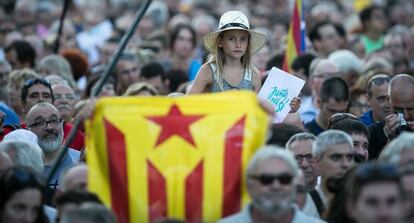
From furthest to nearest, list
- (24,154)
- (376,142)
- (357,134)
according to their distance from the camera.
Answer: (376,142), (357,134), (24,154)

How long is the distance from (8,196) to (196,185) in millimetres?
1192

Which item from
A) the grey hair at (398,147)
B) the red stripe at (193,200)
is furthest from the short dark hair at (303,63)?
the red stripe at (193,200)

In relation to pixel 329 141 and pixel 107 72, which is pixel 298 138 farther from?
pixel 107 72

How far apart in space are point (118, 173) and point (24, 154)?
1.28 metres

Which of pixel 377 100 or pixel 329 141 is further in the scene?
pixel 377 100

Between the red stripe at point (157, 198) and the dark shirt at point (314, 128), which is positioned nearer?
the red stripe at point (157, 198)

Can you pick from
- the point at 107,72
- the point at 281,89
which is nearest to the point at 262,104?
the point at 107,72

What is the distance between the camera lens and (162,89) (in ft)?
62.4

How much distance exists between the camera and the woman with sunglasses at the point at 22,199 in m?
10.4

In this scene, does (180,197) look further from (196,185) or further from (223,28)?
(223,28)

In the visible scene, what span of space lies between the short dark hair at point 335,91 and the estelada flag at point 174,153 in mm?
4846

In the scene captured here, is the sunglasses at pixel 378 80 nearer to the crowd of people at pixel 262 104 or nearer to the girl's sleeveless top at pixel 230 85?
the crowd of people at pixel 262 104

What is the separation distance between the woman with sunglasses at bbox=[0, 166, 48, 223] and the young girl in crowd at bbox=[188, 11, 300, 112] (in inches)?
123

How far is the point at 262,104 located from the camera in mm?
10750
